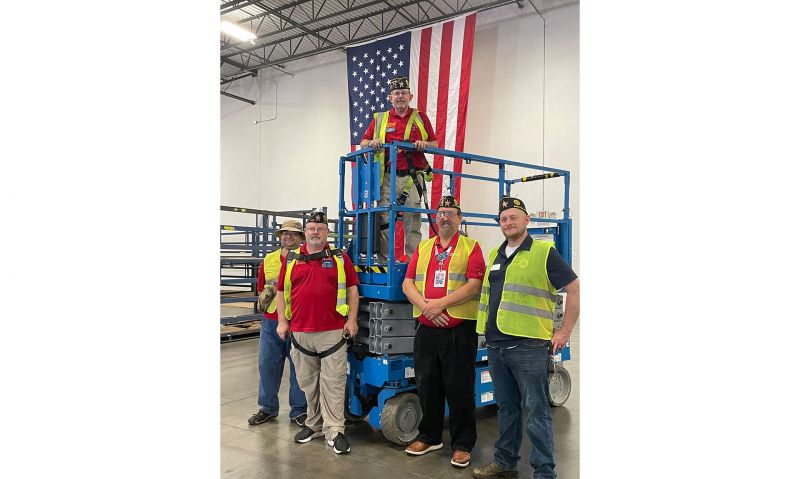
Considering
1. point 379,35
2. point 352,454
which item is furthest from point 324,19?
point 352,454

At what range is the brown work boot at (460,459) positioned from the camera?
12.5 feet

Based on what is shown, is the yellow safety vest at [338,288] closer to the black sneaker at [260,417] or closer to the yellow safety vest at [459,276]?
the yellow safety vest at [459,276]

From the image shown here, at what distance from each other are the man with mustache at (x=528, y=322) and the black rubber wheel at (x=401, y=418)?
1.10 m

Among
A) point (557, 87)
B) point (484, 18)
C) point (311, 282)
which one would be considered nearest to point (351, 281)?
point (311, 282)

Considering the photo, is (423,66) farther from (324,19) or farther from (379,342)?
(379,342)

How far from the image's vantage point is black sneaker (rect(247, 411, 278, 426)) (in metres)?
4.93

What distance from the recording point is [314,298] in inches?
170

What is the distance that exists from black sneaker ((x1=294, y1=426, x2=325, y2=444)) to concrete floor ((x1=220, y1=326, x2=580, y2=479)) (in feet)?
0.18

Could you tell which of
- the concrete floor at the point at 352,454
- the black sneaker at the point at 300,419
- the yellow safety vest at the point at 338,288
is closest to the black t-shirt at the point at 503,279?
the concrete floor at the point at 352,454

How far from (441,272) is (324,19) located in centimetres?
1206

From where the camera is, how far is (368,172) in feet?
15.6

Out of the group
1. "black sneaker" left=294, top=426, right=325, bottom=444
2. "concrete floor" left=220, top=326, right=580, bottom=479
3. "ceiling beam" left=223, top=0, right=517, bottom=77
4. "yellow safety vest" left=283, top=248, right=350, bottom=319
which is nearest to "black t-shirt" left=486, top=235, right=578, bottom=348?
"concrete floor" left=220, top=326, right=580, bottom=479

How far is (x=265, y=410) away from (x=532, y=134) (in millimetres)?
9584

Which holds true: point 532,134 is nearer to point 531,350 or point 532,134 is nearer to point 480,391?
point 480,391
